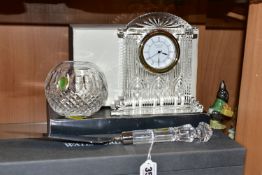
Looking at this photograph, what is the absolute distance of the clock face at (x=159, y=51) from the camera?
28.5 inches

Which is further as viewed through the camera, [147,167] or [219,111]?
[219,111]

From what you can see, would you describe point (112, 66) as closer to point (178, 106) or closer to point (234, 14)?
point (178, 106)

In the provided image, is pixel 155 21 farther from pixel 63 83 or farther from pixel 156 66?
pixel 63 83

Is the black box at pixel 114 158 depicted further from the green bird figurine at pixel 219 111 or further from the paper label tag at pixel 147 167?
the green bird figurine at pixel 219 111

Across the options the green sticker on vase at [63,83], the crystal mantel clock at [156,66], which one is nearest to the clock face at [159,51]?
the crystal mantel clock at [156,66]

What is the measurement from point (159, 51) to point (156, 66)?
0.03m

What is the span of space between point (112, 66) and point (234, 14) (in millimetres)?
399

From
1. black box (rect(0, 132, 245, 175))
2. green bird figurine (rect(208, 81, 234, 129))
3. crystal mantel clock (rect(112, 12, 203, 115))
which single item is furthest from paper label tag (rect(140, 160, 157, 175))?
green bird figurine (rect(208, 81, 234, 129))

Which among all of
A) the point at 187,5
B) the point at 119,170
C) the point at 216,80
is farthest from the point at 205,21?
the point at 119,170

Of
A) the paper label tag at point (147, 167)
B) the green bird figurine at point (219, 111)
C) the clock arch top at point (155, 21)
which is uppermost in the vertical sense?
the clock arch top at point (155, 21)

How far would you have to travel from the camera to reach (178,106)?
757 mm

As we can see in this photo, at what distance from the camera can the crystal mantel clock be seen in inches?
28.7

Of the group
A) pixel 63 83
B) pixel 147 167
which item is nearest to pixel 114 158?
pixel 147 167

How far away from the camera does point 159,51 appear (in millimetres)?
728
